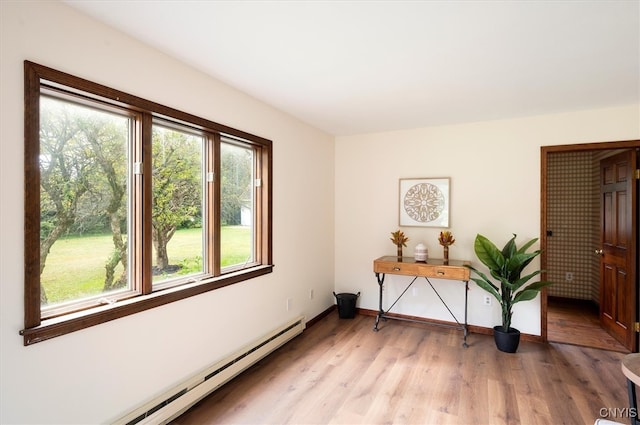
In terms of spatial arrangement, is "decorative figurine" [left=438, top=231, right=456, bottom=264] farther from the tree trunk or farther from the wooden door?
the tree trunk

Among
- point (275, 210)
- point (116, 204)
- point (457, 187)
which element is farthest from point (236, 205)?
point (457, 187)

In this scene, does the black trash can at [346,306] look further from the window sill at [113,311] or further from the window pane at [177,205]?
the window pane at [177,205]

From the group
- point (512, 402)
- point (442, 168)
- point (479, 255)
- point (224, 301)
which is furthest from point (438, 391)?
point (442, 168)

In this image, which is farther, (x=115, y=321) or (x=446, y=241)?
(x=446, y=241)

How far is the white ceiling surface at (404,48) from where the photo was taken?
167 centimetres

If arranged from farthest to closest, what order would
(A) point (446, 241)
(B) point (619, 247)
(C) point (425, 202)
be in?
1. (C) point (425, 202)
2. (A) point (446, 241)
3. (B) point (619, 247)

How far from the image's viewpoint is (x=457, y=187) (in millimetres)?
3896

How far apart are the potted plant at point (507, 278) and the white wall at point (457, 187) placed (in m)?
0.39

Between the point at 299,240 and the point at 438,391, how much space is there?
201 centimetres

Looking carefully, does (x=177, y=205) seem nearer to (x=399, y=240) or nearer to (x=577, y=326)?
(x=399, y=240)

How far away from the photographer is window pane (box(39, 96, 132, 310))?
1673 millimetres

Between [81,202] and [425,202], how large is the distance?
138 inches

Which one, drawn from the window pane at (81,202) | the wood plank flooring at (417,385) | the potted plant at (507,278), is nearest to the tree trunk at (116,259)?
the window pane at (81,202)

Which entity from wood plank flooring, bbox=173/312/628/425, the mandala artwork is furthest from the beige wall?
wood plank flooring, bbox=173/312/628/425
